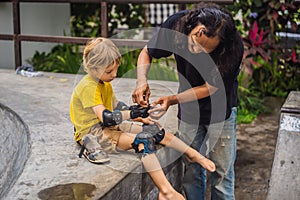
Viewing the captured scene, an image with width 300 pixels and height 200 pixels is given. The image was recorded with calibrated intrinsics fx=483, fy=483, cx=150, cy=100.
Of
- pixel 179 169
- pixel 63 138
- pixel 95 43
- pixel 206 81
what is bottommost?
pixel 179 169

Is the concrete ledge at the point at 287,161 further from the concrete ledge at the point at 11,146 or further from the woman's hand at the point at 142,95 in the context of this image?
the concrete ledge at the point at 11,146

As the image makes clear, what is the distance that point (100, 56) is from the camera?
7.98ft

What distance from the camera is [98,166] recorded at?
2408 millimetres

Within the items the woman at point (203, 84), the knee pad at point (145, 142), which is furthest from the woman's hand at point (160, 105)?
the knee pad at point (145, 142)

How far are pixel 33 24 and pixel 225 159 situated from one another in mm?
4490

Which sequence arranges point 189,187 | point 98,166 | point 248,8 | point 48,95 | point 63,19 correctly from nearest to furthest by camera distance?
1. point 98,166
2. point 189,187
3. point 48,95
4. point 248,8
5. point 63,19

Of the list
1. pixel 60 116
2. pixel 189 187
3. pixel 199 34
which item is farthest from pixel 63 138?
pixel 199 34

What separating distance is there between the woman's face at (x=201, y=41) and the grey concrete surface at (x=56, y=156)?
2.16 feet

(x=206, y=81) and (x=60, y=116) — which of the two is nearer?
(x=206, y=81)

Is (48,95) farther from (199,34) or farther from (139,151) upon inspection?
(199,34)

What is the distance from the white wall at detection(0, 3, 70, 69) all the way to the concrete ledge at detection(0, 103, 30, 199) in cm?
271

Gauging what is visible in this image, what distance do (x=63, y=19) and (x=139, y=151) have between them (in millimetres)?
4944

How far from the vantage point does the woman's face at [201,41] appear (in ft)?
7.33

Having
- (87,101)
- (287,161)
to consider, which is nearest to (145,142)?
(87,101)
